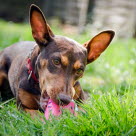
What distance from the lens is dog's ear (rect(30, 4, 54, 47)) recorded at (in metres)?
4.46

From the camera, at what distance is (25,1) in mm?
20469

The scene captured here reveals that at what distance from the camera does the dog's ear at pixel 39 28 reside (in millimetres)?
4461

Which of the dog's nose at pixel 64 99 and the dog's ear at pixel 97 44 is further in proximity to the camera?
the dog's ear at pixel 97 44

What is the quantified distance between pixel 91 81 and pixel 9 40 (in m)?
2.20

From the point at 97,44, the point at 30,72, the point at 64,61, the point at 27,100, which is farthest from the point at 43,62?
the point at 97,44

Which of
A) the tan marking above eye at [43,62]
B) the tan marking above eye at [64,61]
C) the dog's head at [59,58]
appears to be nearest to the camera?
the dog's head at [59,58]

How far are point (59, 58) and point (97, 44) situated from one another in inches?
28.7

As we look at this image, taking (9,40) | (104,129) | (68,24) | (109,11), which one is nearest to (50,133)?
(104,129)

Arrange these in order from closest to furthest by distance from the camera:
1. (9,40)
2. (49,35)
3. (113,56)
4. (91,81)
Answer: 1. (49,35)
2. (91,81)
3. (9,40)
4. (113,56)

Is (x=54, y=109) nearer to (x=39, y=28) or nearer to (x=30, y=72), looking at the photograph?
(x=30, y=72)

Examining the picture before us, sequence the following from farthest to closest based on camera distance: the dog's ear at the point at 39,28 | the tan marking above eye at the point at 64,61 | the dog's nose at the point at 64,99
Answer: the dog's ear at the point at 39,28 → the tan marking above eye at the point at 64,61 → the dog's nose at the point at 64,99

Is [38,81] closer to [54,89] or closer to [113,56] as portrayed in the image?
[54,89]

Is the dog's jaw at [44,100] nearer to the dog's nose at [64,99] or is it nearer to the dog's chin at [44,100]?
the dog's chin at [44,100]

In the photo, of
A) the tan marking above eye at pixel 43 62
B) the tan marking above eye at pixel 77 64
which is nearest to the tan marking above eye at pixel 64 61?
the tan marking above eye at pixel 77 64
